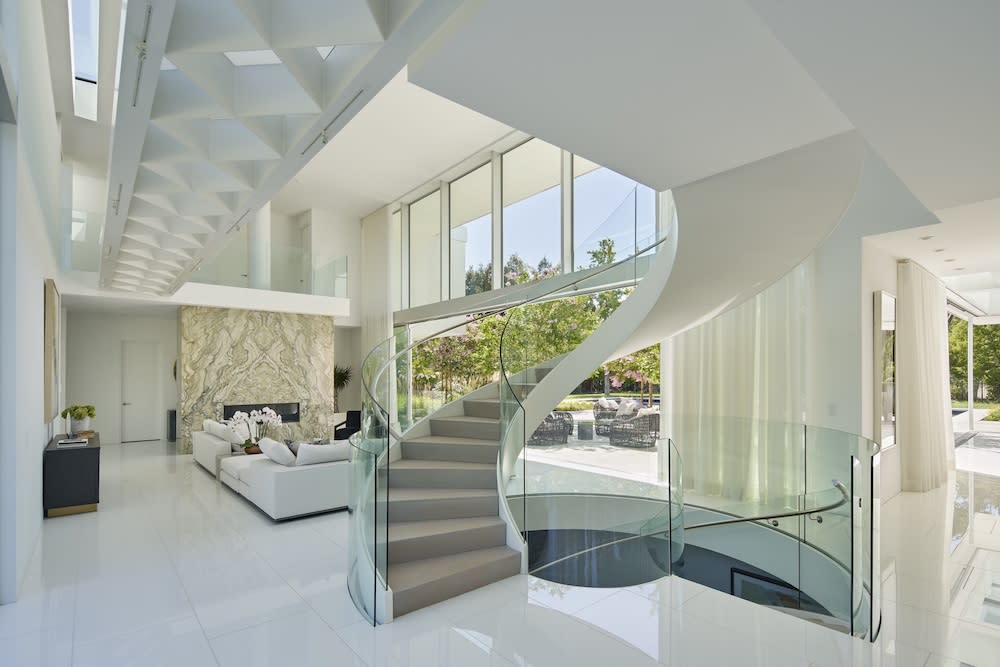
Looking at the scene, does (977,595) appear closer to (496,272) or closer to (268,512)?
(268,512)

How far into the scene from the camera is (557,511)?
201 inches

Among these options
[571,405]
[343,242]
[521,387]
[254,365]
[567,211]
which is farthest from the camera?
[343,242]

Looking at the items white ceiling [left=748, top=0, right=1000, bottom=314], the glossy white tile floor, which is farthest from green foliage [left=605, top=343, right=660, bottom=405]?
white ceiling [left=748, top=0, right=1000, bottom=314]

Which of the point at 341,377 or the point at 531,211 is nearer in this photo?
the point at 531,211

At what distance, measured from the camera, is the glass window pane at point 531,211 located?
33.5 ft

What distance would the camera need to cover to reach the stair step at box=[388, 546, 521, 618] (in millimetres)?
3691

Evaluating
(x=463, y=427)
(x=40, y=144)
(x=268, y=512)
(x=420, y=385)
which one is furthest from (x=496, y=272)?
(x=40, y=144)

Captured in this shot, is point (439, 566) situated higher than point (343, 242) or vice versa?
point (343, 242)

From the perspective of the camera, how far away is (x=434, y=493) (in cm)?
479

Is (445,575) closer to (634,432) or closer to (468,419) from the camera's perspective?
(468,419)

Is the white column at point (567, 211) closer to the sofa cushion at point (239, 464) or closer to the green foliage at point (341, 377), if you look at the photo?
the sofa cushion at point (239, 464)

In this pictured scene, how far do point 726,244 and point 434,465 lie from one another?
3188 mm

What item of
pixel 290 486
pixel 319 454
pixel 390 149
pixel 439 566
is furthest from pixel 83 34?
pixel 439 566

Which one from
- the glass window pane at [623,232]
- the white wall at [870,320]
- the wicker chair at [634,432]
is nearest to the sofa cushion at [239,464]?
the wicker chair at [634,432]
